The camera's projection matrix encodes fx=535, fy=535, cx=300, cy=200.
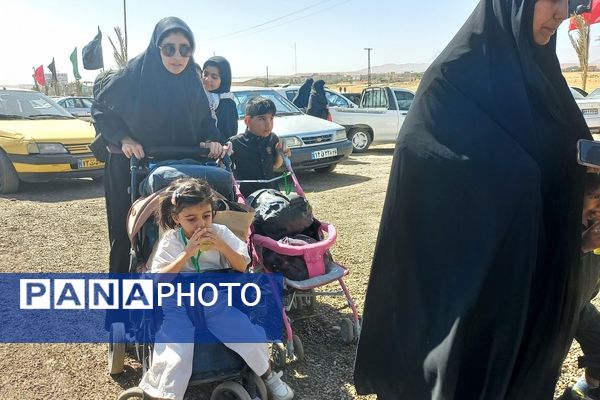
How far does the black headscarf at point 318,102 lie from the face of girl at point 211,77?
23.5ft

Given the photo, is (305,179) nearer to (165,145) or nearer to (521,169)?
(165,145)

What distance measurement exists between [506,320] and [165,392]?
4.94 ft

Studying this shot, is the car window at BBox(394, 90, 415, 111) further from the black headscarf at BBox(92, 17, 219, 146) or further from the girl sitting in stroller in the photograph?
the girl sitting in stroller

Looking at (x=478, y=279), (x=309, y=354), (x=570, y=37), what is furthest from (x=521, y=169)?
(x=570, y=37)

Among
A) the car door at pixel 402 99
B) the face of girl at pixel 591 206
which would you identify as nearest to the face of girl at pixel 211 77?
the face of girl at pixel 591 206

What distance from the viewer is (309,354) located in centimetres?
340

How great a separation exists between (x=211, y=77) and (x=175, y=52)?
2.09 metres

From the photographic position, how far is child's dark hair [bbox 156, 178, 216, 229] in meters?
2.64

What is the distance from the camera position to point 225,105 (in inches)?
217

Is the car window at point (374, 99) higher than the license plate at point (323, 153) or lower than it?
higher

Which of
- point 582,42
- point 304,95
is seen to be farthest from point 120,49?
point 582,42

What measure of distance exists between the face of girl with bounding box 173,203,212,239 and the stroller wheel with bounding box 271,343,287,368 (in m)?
0.92

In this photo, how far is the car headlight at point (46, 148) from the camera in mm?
7961

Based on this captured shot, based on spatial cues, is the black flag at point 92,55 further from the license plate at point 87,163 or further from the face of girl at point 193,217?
the license plate at point 87,163
